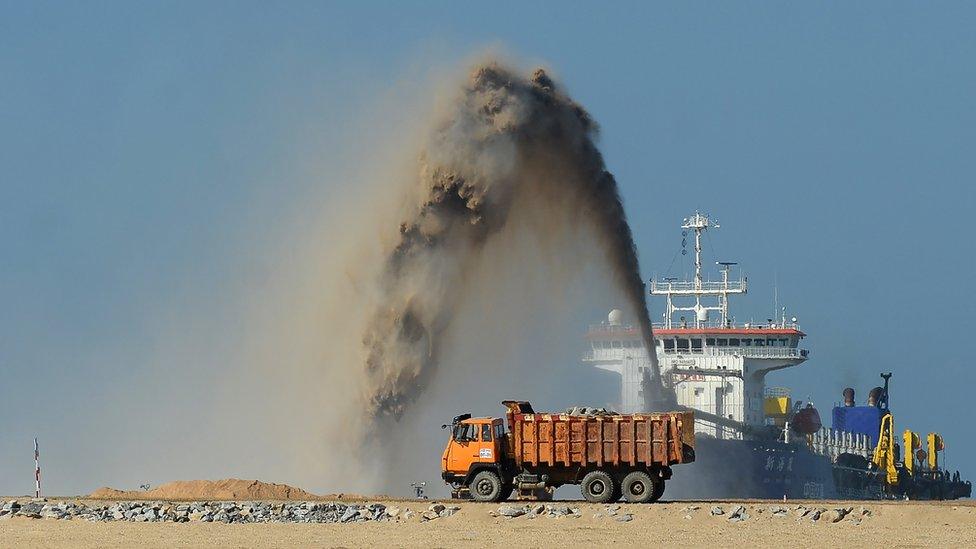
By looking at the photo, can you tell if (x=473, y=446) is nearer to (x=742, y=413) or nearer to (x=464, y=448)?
(x=464, y=448)

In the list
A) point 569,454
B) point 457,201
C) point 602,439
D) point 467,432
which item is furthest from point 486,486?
point 457,201

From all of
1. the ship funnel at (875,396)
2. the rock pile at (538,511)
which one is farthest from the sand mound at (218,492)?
the ship funnel at (875,396)

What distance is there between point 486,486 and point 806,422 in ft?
131

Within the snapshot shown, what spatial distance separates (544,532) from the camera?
1176 inches

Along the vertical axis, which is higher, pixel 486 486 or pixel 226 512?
pixel 486 486

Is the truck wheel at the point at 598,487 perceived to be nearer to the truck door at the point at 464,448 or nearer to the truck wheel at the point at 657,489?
the truck wheel at the point at 657,489

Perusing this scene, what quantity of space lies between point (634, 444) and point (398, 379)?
371 inches

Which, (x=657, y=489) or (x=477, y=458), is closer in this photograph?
(x=657, y=489)

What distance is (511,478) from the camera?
36438 mm

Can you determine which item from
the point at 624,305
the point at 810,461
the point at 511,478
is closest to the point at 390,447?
the point at 511,478

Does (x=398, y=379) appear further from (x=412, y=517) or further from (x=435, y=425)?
(x=412, y=517)

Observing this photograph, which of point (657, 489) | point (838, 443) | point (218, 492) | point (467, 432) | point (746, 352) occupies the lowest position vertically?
point (218, 492)

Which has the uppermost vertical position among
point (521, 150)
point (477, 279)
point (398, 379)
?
point (521, 150)

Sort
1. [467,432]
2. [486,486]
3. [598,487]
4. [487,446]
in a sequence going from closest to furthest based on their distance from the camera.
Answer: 1. [598,487]
2. [486,486]
3. [487,446]
4. [467,432]
